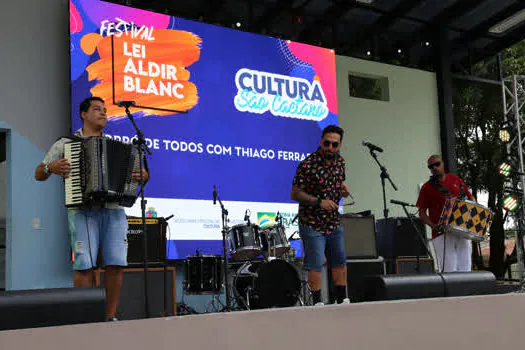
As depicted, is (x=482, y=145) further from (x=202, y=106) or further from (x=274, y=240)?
(x=274, y=240)

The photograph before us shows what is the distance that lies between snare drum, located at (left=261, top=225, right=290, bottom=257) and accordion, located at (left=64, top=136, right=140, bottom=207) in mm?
2185

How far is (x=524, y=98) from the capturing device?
9328mm

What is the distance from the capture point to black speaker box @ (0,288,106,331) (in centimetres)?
111

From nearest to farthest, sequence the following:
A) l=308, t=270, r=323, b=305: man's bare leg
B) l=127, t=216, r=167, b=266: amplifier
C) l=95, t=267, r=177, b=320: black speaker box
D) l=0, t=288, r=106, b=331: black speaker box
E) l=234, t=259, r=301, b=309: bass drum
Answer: l=0, t=288, r=106, b=331: black speaker box → l=308, t=270, r=323, b=305: man's bare leg → l=234, t=259, r=301, b=309: bass drum → l=95, t=267, r=177, b=320: black speaker box → l=127, t=216, r=167, b=266: amplifier

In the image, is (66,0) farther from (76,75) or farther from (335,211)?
(335,211)

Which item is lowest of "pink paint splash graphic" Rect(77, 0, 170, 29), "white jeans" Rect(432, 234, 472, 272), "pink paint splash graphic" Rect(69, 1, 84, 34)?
"white jeans" Rect(432, 234, 472, 272)

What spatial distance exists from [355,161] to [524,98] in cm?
320

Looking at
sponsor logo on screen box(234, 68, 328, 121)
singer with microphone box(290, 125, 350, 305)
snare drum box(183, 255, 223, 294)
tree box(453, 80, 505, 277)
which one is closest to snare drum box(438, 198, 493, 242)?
singer with microphone box(290, 125, 350, 305)

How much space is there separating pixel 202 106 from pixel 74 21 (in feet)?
4.89

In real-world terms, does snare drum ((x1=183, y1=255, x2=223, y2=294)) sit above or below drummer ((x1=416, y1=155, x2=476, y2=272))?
below

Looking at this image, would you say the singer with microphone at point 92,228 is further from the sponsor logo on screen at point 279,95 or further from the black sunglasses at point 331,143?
the sponsor logo on screen at point 279,95

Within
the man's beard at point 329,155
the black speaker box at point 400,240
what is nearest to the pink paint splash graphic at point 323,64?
the black speaker box at point 400,240

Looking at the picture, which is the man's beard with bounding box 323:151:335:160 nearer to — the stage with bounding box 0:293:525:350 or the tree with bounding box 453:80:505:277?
the stage with bounding box 0:293:525:350

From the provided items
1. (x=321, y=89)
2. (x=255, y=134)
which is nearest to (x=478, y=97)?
(x=321, y=89)
